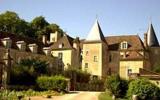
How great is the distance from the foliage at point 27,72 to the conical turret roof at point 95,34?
56.9 feet

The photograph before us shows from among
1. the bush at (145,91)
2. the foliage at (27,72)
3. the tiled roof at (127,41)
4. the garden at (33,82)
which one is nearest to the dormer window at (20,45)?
the foliage at (27,72)

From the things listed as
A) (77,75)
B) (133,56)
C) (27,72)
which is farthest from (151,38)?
(27,72)

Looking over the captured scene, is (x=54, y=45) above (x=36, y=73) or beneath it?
above

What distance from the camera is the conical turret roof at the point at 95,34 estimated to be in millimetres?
69312

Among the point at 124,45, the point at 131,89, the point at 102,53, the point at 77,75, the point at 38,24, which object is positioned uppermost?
the point at 38,24

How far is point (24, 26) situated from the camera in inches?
3041

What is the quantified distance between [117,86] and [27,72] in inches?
521

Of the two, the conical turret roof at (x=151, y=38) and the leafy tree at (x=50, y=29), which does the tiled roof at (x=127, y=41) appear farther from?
the leafy tree at (x=50, y=29)

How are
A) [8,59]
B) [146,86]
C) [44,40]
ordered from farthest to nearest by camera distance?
1. [44,40]
2. [8,59]
3. [146,86]

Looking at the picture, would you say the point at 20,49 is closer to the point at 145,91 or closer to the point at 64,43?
the point at 64,43

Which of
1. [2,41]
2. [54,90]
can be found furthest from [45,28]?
[54,90]

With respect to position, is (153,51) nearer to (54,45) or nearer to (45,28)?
(54,45)

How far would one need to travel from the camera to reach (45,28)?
270 feet

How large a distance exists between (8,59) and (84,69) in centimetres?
2895
